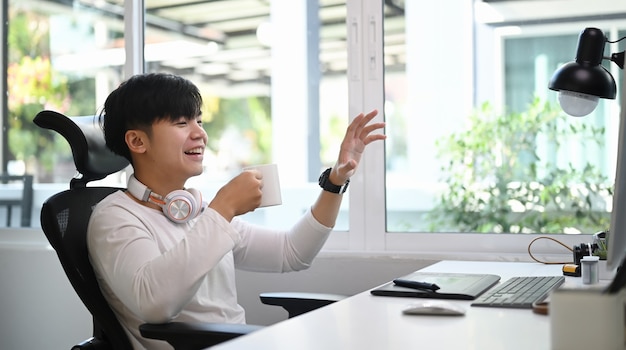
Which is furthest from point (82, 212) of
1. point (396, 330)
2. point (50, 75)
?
point (50, 75)

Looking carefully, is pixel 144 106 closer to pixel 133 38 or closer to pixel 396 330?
pixel 396 330

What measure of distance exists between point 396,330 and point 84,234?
0.88 meters

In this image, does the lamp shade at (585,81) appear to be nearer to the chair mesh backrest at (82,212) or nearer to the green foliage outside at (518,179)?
the green foliage outside at (518,179)

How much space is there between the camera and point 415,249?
9.11 ft

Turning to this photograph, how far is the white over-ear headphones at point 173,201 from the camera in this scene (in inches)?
74.1

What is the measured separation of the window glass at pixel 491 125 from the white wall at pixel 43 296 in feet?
1.62

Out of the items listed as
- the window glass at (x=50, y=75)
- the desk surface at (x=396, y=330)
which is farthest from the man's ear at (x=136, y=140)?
the window glass at (x=50, y=75)

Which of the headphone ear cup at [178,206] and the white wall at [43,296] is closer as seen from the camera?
the headphone ear cup at [178,206]

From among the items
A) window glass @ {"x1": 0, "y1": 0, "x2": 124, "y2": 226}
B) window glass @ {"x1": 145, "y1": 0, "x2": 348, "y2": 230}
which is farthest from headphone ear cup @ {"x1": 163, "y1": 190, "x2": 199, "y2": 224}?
window glass @ {"x1": 0, "y1": 0, "x2": 124, "y2": 226}

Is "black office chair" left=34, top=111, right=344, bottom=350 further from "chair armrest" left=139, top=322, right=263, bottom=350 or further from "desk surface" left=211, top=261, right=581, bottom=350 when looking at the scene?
"desk surface" left=211, top=261, right=581, bottom=350

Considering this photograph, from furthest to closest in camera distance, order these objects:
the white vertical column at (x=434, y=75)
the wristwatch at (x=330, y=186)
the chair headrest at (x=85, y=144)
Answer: the white vertical column at (x=434, y=75)
the wristwatch at (x=330, y=186)
the chair headrest at (x=85, y=144)

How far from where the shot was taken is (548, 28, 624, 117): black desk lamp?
1.98 m

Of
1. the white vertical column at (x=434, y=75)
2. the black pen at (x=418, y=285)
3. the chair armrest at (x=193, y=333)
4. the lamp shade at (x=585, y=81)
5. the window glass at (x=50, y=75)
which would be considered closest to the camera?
the chair armrest at (x=193, y=333)

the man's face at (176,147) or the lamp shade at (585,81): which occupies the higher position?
the lamp shade at (585,81)
